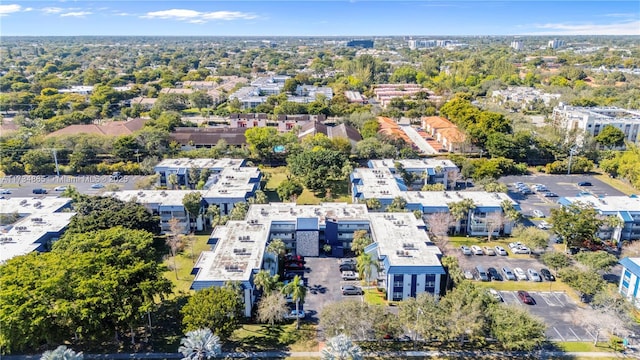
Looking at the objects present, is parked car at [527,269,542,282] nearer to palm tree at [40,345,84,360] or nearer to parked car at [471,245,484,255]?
parked car at [471,245,484,255]

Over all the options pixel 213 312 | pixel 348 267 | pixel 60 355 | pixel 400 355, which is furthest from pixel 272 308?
pixel 60 355

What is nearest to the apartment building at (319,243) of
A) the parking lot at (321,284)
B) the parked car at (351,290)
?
the parking lot at (321,284)

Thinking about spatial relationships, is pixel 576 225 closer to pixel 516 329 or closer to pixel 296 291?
pixel 516 329

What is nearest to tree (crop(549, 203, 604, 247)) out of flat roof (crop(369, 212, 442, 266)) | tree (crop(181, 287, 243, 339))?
flat roof (crop(369, 212, 442, 266))

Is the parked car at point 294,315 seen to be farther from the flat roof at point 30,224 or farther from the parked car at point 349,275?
the flat roof at point 30,224

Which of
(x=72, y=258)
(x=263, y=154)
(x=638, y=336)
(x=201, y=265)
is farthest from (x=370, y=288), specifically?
(x=263, y=154)

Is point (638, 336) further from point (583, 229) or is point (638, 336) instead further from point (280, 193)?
point (280, 193)
